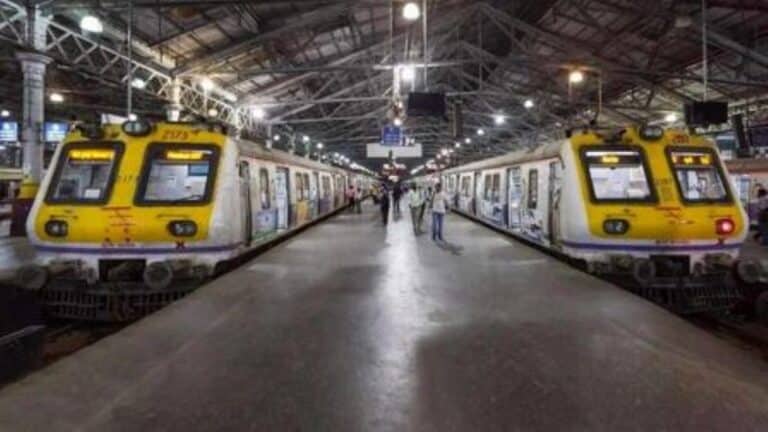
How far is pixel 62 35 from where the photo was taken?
12086 mm

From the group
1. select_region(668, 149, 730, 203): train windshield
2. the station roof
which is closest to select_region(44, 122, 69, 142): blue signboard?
the station roof

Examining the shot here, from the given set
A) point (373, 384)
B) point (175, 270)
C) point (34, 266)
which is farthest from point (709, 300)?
point (34, 266)

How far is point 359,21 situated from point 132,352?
1385 cm

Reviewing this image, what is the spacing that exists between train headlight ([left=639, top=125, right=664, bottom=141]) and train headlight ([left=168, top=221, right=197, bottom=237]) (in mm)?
6388

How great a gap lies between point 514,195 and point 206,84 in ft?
35.7

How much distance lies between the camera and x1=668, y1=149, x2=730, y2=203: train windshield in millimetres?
Result: 7660

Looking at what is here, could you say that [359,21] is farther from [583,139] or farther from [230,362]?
[230,362]

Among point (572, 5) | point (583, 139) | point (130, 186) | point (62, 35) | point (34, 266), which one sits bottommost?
point (34, 266)

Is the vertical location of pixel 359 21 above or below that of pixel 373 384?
above

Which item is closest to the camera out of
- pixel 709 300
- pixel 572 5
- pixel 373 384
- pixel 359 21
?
pixel 373 384

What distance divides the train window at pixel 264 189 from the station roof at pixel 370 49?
3680mm

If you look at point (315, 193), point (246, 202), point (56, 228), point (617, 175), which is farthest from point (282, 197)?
point (617, 175)

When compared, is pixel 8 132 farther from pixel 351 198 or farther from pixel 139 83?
pixel 351 198

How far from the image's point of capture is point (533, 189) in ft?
34.2
